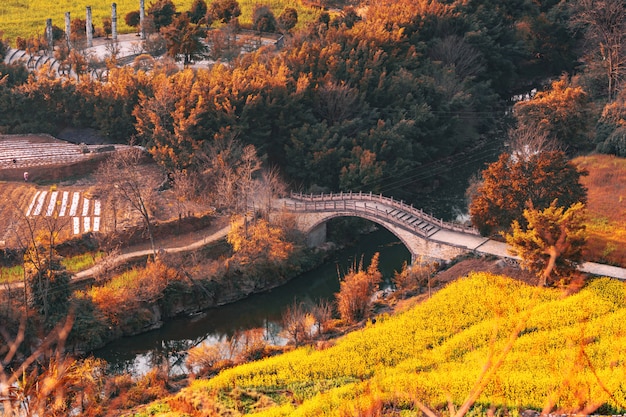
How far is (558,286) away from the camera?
44.2m

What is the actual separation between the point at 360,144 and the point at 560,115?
14.5m

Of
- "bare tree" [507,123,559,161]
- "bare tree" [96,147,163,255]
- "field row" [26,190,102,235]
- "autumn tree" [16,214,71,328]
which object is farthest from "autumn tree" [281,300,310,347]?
"bare tree" [507,123,559,161]

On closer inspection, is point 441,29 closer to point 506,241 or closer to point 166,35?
point 166,35

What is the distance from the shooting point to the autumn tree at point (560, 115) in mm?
61562

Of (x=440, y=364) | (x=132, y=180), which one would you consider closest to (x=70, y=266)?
(x=132, y=180)

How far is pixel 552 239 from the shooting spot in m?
43.0

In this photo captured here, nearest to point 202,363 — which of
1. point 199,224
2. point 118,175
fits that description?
point 199,224

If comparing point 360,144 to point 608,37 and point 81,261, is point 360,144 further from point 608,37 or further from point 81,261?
point 608,37

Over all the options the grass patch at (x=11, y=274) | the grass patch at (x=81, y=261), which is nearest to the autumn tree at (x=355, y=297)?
the grass patch at (x=81, y=261)

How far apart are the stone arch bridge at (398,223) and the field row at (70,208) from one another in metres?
11.9

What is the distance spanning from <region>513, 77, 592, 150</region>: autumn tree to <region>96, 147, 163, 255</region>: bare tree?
26.9 m

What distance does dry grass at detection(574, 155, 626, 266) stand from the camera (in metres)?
48.4

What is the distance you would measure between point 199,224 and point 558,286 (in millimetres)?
22042

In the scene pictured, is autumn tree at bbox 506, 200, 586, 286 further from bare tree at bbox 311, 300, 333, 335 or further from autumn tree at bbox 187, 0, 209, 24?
autumn tree at bbox 187, 0, 209, 24
